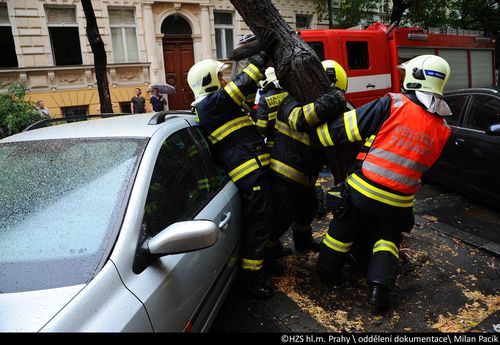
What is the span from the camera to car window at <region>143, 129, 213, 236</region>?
72.6 inches

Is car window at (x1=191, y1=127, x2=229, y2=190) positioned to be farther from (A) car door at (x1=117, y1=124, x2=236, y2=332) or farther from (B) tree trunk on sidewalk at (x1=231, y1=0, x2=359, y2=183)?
→ (B) tree trunk on sidewalk at (x1=231, y1=0, x2=359, y2=183)

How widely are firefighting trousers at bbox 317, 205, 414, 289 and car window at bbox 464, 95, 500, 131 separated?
2.49 metres

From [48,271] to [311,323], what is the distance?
1.74m

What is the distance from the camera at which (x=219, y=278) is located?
2.29 m

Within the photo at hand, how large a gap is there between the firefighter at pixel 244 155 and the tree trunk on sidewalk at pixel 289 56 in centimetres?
16

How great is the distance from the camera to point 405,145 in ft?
8.03

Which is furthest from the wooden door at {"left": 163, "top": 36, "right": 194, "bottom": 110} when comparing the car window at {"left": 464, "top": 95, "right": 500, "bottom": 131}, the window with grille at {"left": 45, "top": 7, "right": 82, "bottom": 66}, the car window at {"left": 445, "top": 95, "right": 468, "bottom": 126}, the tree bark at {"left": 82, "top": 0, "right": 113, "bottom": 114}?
the car window at {"left": 464, "top": 95, "right": 500, "bottom": 131}

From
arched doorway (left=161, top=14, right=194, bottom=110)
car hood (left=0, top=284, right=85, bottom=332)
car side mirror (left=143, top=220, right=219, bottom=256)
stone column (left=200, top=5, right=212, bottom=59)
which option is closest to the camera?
car hood (left=0, top=284, right=85, bottom=332)

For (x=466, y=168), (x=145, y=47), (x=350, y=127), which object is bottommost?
(x=466, y=168)

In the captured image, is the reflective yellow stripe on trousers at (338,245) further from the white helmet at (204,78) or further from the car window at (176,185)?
the white helmet at (204,78)

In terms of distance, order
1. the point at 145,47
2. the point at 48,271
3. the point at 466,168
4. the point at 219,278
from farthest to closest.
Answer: the point at 145,47 → the point at 466,168 → the point at 219,278 → the point at 48,271

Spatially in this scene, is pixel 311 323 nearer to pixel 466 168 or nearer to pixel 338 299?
pixel 338 299

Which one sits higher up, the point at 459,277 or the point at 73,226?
the point at 73,226

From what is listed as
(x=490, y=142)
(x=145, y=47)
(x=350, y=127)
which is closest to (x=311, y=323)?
(x=350, y=127)
